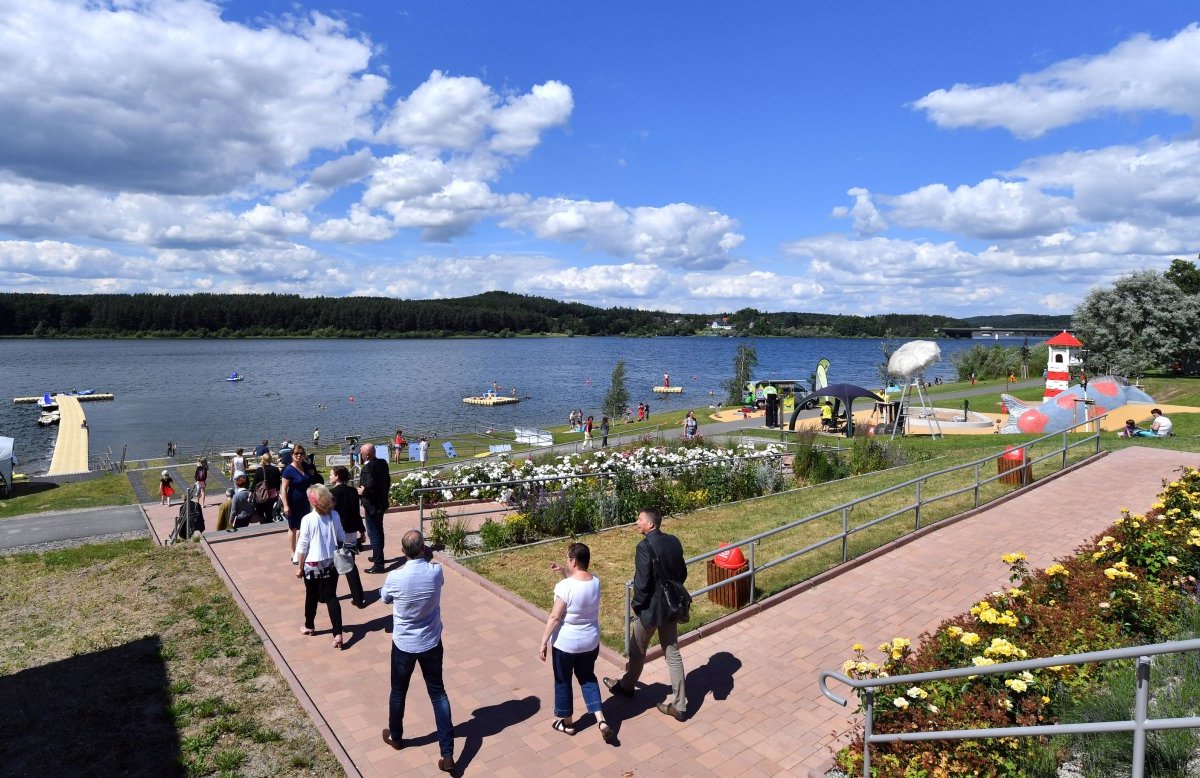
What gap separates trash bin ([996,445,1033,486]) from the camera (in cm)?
1330

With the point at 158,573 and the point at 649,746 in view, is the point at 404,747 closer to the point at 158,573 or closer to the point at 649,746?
the point at 649,746

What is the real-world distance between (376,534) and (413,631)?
14.4 ft

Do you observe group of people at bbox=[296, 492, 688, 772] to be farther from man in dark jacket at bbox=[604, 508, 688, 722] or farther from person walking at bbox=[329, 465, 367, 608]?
person walking at bbox=[329, 465, 367, 608]

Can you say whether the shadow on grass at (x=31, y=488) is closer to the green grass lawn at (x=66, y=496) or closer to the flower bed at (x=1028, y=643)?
the green grass lawn at (x=66, y=496)

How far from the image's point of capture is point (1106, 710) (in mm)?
4391

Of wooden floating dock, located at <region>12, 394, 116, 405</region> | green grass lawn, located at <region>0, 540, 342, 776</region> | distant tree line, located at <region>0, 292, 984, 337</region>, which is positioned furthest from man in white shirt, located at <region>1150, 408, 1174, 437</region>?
distant tree line, located at <region>0, 292, 984, 337</region>

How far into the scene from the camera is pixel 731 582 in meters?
7.95

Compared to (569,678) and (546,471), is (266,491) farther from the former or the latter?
(569,678)

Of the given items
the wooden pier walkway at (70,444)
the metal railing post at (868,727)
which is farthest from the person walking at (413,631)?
the wooden pier walkway at (70,444)

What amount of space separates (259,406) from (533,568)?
5922cm

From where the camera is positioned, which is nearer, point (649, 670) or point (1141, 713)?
point (1141, 713)

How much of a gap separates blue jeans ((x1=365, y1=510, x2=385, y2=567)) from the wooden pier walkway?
30.7 m

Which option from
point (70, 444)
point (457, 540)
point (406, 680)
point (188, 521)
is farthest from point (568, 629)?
point (70, 444)

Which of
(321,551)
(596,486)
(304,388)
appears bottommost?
(304,388)
